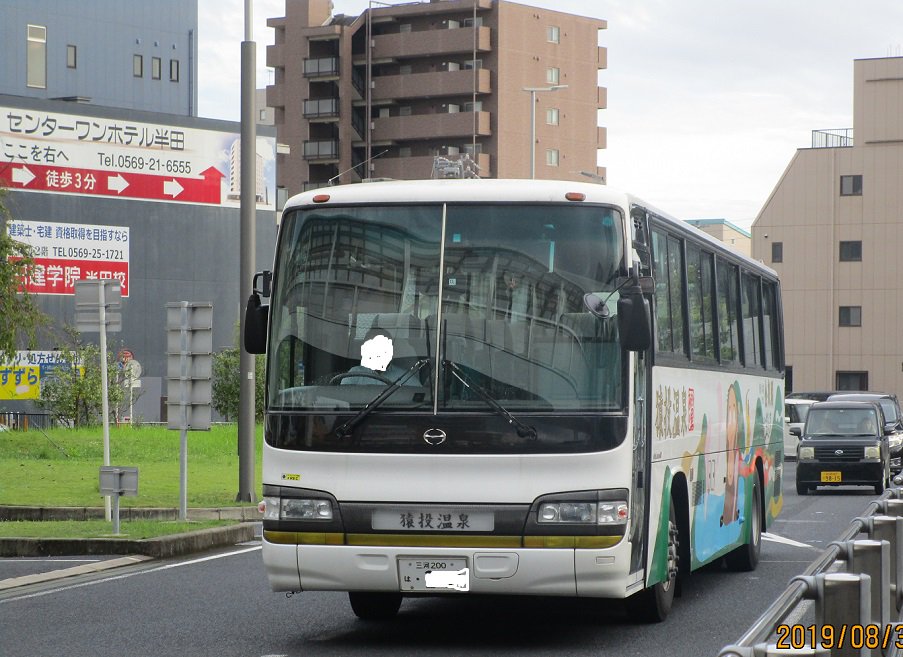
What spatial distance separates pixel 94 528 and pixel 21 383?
43.4 m

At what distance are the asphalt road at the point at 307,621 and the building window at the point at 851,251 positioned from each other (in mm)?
67015

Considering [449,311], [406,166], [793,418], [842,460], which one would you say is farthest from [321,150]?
[449,311]

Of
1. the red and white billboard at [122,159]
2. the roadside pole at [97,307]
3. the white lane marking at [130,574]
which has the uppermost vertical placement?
the red and white billboard at [122,159]

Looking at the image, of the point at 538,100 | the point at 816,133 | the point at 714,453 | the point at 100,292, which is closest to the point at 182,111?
the point at 538,100

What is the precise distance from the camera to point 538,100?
273 feet

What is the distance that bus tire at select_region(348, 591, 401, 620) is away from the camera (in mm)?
Result: 10477

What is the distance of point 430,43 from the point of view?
82.0 metres

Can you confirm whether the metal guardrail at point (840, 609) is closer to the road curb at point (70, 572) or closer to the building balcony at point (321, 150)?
the road curb at point (70, 572)

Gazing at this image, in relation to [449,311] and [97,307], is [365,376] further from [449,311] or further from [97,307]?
[97,307]

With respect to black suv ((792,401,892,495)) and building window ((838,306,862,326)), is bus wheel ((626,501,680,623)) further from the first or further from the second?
building window ((838,306,862,326))

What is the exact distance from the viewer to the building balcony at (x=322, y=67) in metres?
83.8

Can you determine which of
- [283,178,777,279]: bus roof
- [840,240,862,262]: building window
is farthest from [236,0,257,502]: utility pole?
[840,240,862,262]: building window

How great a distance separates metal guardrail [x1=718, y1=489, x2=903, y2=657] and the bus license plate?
7.29 ft

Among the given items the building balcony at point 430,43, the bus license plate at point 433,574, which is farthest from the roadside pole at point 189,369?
the building balcony at point 430,43
